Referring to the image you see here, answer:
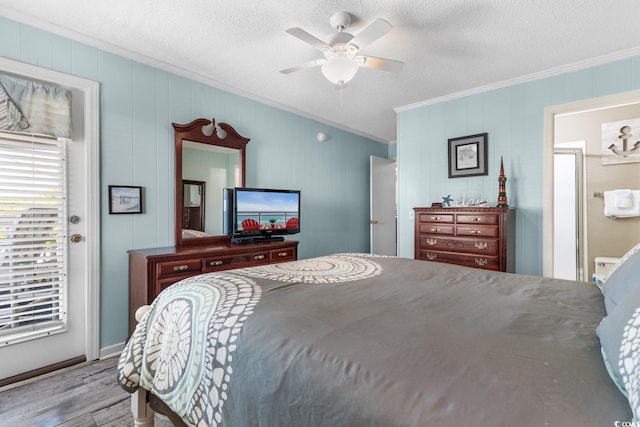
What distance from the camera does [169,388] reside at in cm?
111

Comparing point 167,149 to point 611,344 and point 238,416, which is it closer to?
point 238,416

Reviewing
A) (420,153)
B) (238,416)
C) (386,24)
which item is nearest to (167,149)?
(386,24)

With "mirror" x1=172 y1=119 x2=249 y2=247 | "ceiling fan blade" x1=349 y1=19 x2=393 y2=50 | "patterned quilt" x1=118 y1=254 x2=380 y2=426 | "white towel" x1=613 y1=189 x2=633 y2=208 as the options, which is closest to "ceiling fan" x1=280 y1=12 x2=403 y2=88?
"ceiling fan blade" x1=349 y1=19 x2=393 y2=50

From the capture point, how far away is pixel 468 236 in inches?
121

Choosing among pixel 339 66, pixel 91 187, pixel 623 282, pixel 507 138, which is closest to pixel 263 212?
pixel 91 187

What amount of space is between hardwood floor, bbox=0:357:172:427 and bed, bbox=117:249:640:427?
642 millimetres

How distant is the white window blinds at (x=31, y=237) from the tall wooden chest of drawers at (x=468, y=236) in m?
3.19

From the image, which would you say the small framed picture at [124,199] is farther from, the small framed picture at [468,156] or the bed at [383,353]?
the small framed picture at [468,156]

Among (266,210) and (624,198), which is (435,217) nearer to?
(266,210)

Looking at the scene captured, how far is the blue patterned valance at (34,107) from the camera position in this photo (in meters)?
2.03

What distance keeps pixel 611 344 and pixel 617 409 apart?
20cm

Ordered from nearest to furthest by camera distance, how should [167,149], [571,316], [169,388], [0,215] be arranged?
[571,316]
[169,388]
[0,215]
[167,149]

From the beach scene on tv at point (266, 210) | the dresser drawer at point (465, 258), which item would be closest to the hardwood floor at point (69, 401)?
the beach scene on tv at point (266, 210)

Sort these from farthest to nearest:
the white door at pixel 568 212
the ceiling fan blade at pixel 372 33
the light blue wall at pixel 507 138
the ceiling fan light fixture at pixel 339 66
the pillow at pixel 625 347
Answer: the white door at pixel 568 212, the light blue wall at pixel 507 138, the ceiling fan light fixture at pixel 339 66, the ceiling fan blade at pixel 372 33, the pillow at pixel 625 347
